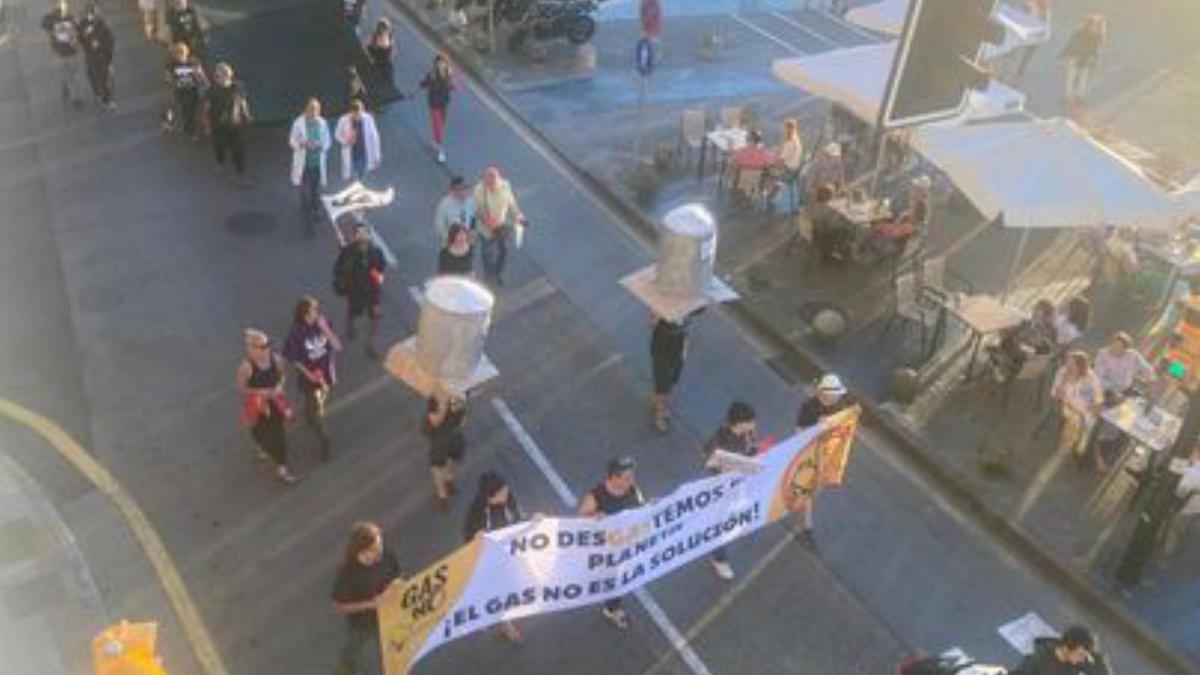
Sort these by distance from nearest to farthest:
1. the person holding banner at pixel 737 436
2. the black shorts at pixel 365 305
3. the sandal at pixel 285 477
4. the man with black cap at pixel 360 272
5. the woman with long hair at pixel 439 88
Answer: the person holding banner at pixel 737 436 → the sandal at pixel 285 477 → the man with black cap at pixel 360 272 → the black shorts at pixel 365 305 → the woman with long hair at pixel 439 88

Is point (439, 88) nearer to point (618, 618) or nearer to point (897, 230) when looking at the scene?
point (897, 230)

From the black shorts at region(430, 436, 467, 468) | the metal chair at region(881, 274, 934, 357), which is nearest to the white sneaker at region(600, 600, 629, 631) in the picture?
the black shorts at region(430, 436, 467, 468)

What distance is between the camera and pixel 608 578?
10.2 m

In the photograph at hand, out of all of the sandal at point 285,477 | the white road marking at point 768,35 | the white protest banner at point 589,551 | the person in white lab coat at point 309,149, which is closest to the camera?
the white protest banner at point 589,551

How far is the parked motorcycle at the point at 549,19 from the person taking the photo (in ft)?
75.5

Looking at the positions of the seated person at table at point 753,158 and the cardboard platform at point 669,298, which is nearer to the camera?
the cardboard platform at point 669,298

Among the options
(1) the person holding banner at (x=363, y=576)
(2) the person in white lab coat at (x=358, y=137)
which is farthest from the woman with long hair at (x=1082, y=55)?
(1) the person holding banner at (x=363, y=576)

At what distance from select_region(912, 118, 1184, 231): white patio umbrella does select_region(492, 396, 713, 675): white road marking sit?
6.23 metres

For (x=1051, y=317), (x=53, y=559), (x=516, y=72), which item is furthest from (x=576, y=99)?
(x=53, y=559)

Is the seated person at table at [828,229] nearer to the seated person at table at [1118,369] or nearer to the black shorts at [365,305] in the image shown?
the seated person at table at [1118,369]

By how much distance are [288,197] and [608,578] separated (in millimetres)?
10146

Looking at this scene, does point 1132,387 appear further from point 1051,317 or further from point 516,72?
point 516,72

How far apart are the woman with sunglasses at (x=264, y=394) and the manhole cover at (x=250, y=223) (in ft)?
17.6

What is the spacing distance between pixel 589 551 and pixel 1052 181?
27.6 feet
